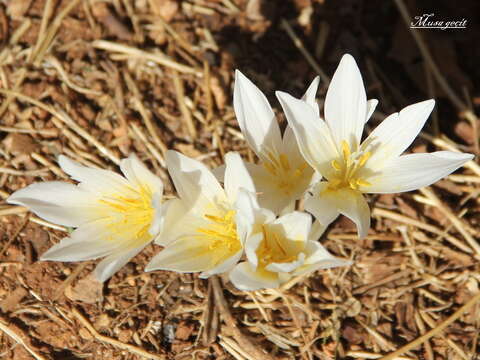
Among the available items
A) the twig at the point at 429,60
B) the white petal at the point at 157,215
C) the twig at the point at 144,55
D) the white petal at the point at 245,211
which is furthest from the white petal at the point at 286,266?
the twig at the point at 429,60

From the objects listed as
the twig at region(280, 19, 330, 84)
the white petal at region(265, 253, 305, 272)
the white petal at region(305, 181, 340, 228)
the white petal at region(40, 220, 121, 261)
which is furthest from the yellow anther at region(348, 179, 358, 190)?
the twig at region(280, 19, 330, 84)

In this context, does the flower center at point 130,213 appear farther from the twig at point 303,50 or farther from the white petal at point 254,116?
the twig at point 303,50

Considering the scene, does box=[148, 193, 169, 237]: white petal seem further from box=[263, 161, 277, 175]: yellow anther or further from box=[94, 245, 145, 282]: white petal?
box=[263, 161, 277, 175]: yellow anther

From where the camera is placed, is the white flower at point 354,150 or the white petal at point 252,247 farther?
the white flower at point 354,150

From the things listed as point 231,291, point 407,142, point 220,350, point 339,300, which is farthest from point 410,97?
point 220,350

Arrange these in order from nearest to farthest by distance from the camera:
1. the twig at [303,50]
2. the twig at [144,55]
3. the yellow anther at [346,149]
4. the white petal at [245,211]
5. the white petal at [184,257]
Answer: the white petal at [245,211] → the white petal at [184,257] → the yellow anther at [346,149] → the twig at [144,55] → the twig at [303,50]

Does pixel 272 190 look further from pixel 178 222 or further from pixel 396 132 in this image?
pixel 396 132
